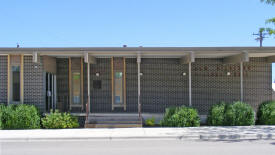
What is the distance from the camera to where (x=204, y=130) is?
34.4ft

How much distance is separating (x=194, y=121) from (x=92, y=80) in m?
5.89

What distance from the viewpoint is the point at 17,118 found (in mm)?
11148

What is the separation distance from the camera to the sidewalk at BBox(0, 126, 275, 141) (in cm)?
948

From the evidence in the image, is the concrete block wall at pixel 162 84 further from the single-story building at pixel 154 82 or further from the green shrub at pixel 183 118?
the green shrub at pixel 183 118

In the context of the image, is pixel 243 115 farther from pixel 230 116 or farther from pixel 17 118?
pixel 17 118

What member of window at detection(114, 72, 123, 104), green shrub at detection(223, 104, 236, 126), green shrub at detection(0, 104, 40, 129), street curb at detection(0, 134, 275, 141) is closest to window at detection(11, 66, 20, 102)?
green shrub at detection(0, 104, 40, 129)

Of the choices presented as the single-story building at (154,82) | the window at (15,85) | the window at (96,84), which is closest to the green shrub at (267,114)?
the single-story building at (154,82)

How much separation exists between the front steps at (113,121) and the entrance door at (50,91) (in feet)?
7.46

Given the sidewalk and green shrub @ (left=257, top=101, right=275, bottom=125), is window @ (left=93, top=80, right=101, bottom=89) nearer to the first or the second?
the sidewalk

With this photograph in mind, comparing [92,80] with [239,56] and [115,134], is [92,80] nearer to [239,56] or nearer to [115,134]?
[115,134]

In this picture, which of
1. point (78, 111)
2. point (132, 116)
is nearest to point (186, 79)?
Result: point (132, 116)

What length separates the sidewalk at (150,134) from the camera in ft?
31.1

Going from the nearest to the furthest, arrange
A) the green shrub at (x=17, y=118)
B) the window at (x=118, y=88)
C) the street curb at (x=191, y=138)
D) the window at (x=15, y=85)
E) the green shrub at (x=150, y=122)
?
the street curb at (x=191, y=138) < the green shrub at (x=17, y=118) < the window at (x=15, y=85) < the green shrub at (x=150, y=122) < the window at (x=118, y=88)

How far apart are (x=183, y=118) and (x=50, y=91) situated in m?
6.80
